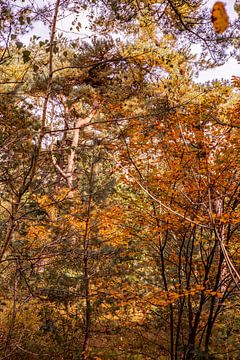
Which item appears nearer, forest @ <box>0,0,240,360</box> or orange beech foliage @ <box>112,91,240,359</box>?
forest @ <box>0,0,240,360</box>

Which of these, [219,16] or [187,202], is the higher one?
[187,202]

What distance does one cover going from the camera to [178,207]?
16.4 ft

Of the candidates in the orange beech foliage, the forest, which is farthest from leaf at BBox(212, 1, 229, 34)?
the orange beech foliage

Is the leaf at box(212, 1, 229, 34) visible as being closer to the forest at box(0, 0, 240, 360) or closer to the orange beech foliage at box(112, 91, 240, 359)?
the forest at box(0, 0, 240, 360)

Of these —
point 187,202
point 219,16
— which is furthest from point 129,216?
point 219,16

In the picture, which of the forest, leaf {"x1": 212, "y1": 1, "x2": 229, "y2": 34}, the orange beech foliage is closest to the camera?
leaf {"x1": 212, "y1": 1, "x2": 229, "y2": 34}

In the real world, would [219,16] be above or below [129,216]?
below

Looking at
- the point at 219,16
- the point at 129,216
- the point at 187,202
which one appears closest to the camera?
the point at 219,16

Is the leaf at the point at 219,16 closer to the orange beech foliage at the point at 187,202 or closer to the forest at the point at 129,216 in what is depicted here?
the forest at the point at 129,216

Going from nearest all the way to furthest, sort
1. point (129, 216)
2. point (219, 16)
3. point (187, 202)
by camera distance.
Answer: point (219, 16) < point (187, 202) < point (129, 216)

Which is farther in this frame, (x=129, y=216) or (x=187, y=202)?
(x=129, y=216)

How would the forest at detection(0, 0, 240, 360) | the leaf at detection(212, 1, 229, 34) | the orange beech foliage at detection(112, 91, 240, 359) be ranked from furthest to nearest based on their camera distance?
the orange beech foliage at detection(112, 91, 240, 359)
the forest at detection(0, 0, 240, 360)
the leaf at detection(212, 1, 229, 34)

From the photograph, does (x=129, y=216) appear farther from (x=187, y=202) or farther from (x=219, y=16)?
(x=219, y=16)

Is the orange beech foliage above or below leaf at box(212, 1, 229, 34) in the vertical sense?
above
